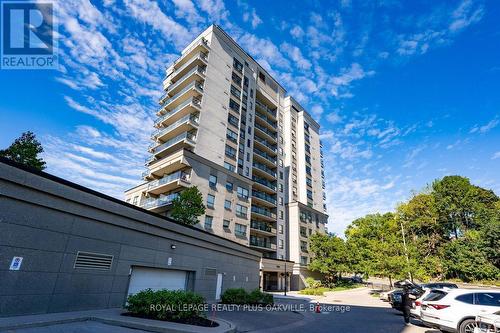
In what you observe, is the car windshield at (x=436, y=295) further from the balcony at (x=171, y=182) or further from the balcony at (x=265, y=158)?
the balcony at (x=265, y=158)

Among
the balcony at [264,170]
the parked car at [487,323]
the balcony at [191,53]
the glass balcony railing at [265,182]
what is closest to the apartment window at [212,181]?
the glass balcony railing at [265,182]

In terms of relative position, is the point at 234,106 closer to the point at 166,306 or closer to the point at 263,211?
the point at 263,211

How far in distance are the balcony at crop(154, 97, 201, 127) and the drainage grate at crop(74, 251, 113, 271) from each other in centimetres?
2783

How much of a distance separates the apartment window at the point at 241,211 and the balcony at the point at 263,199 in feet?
14.6

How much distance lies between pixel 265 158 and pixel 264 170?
86.7 inches

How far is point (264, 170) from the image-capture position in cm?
4788

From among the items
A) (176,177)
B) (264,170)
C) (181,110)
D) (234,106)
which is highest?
(234,106)

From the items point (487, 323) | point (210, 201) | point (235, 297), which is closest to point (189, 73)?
point (210, 201)

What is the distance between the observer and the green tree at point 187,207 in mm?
25598

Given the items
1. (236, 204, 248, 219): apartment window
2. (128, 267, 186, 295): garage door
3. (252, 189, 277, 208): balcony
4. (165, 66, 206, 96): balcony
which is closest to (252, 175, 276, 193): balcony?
(252, 189, 277, 208): balcony

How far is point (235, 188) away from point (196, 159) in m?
7.95

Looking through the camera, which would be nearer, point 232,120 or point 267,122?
point 232,120

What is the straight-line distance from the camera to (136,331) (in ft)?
29.0

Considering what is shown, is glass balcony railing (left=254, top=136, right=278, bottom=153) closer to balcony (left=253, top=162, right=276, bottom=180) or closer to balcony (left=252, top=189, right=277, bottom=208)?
balcony (left=253, top=162, right=276, bottom=180)
